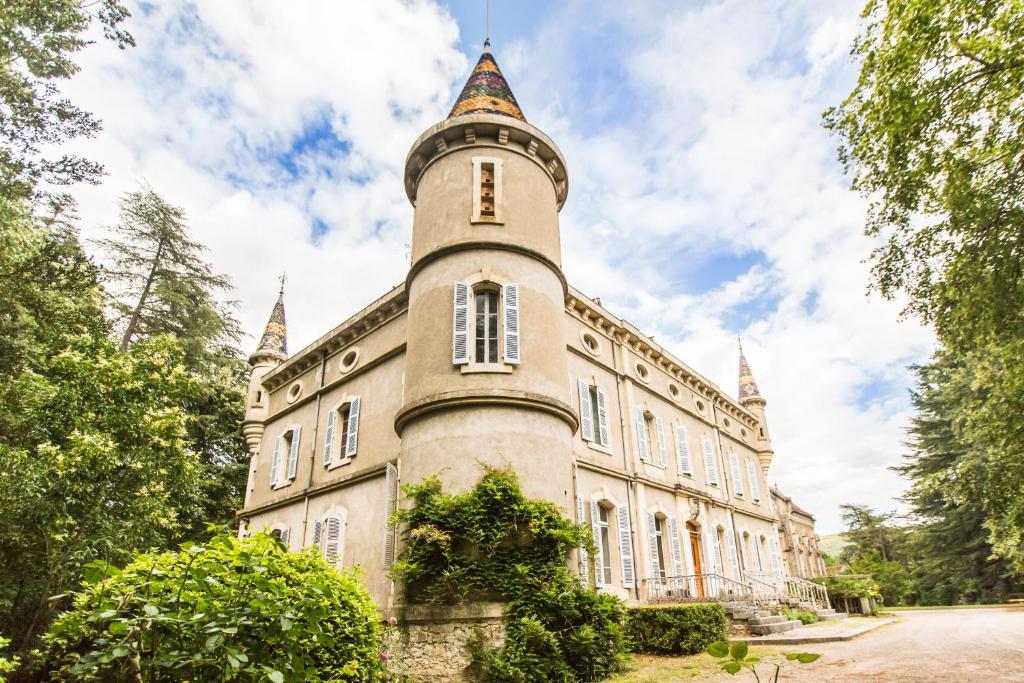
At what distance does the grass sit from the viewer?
28.3 ft

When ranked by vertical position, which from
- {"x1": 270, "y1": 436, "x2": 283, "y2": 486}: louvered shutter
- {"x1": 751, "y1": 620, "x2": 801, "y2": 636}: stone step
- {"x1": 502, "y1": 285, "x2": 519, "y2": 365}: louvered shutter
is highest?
{"x1": 502, "y1": 285, "x2": 519, "y2": 365}: louvered shutter

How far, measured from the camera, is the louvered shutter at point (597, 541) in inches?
524

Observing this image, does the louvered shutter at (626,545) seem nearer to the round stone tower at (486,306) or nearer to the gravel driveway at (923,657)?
the gravel driveway at (923,657)

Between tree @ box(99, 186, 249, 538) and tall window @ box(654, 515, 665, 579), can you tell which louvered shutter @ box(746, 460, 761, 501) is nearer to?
tall window @ box(654, 515, 665, 579)

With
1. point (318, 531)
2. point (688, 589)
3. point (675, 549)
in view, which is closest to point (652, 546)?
point (675, 549)

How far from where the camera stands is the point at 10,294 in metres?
11.5

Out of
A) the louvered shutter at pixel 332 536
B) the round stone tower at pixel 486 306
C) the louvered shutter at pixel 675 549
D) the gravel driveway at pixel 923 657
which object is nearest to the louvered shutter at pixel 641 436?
the louvered shutter at pixel 675 549

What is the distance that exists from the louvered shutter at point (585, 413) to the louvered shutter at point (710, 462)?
7.71 metres

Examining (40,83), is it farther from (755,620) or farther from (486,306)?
(755,620)

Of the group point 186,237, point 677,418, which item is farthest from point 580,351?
point 186,237

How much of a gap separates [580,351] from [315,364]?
922 cm

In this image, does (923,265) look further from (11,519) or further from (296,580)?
(11,519)

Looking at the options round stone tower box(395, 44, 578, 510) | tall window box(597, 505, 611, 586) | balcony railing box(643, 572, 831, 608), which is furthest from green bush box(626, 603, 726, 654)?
round stone tower box(395, 44, 578, 510)

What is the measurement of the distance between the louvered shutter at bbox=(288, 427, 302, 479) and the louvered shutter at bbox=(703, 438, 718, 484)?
14.4 metres
